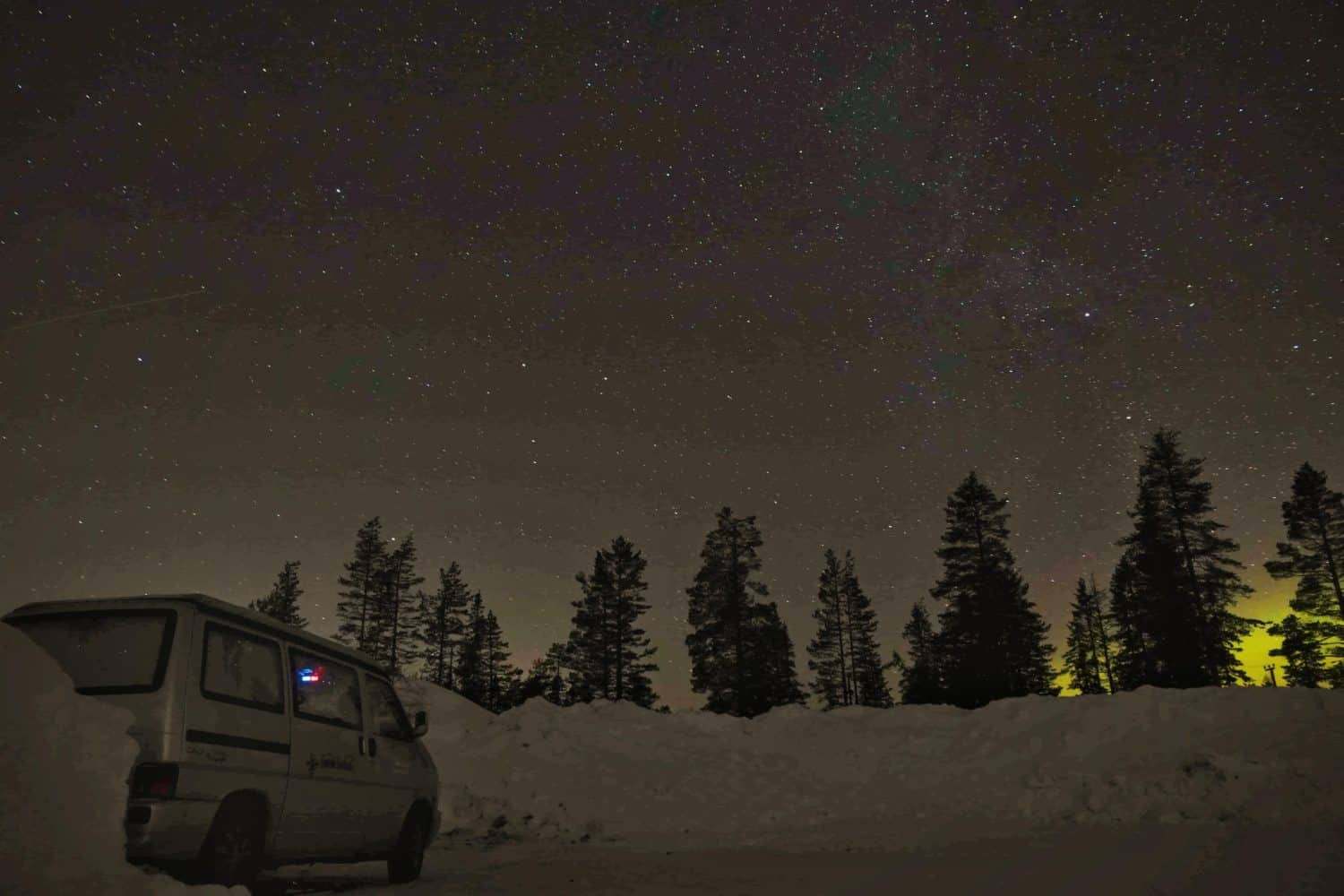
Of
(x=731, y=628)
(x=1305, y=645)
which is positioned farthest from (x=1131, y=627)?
(x=731, y=628)

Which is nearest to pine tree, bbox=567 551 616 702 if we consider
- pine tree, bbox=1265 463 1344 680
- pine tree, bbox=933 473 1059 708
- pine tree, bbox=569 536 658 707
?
pine tree, bbox=569 536 658 707

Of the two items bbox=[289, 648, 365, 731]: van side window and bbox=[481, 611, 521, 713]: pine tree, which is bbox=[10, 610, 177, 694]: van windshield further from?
bbox=[481, 611, 521, 713]: pine tree

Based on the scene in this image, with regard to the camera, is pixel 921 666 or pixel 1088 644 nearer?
pixel 921 666

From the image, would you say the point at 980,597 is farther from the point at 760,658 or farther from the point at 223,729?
the point at 223,729

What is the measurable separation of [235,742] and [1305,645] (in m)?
57.0

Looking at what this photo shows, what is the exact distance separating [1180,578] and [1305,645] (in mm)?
11585

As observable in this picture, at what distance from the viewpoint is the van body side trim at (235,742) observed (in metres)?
6.05

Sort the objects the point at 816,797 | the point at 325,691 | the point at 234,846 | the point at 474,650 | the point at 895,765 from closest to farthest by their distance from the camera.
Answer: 1. the point at 234,846
2. the point at 325,691
3. the point at 816,797
4. the point at 895,765
5. the point at 474,650

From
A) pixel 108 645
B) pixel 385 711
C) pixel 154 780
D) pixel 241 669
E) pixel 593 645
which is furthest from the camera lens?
pixel 593 645

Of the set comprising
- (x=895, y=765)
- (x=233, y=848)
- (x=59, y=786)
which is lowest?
(x=233, y=848)

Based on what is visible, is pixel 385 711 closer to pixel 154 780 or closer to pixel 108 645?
pixel 108 645

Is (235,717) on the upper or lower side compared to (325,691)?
lower

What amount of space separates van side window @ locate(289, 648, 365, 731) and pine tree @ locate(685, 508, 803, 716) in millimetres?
42841

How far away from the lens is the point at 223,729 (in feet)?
20.9
